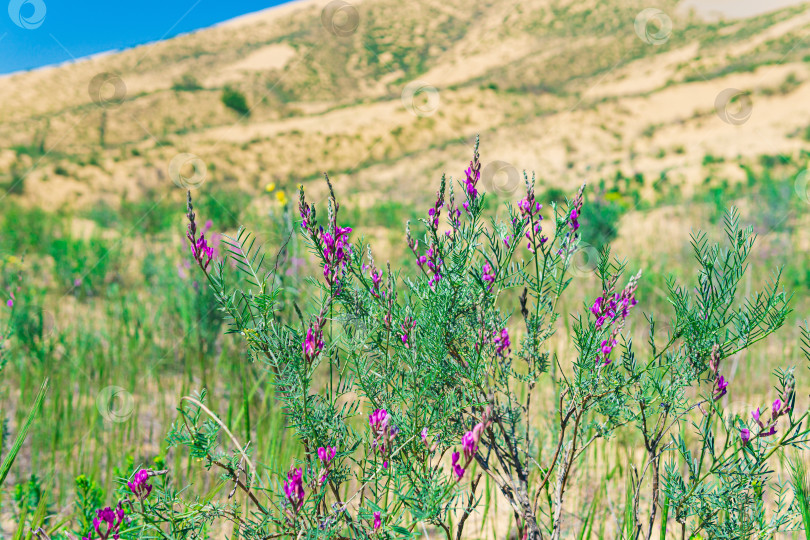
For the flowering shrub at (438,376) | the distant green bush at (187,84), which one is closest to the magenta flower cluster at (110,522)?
the flowering shrub at (438,376)

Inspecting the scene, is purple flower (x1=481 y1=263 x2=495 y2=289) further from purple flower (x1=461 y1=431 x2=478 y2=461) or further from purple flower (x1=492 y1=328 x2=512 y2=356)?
purple flower (x1=461 y1=431 x2=478 y2=461)

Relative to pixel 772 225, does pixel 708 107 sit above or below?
above

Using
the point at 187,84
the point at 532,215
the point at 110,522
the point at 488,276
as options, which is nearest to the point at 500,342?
the point at 488,276

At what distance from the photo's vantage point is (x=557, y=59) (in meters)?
40.0

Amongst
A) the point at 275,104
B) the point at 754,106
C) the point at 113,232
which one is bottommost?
the point at 113,232

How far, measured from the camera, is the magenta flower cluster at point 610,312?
3.52 ft

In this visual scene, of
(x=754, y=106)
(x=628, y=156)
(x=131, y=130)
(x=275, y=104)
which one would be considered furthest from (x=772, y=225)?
(x=275, y=104)

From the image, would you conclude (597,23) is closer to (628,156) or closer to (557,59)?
(557,59)

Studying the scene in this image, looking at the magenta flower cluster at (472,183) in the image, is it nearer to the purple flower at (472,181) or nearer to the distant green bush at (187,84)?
the purple flower at (472,181)

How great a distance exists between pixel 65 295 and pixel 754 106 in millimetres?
24444

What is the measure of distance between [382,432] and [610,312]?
545 millimetres

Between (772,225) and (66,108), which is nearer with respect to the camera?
(772,225)

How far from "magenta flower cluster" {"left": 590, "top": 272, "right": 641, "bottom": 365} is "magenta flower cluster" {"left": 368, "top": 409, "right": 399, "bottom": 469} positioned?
1.47 feet

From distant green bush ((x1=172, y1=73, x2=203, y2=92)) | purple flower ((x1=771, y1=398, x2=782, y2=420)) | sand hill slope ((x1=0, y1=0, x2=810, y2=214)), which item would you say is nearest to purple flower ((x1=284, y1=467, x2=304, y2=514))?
purple flower ((x1=771, y1=398, x2=782, y2=420))
